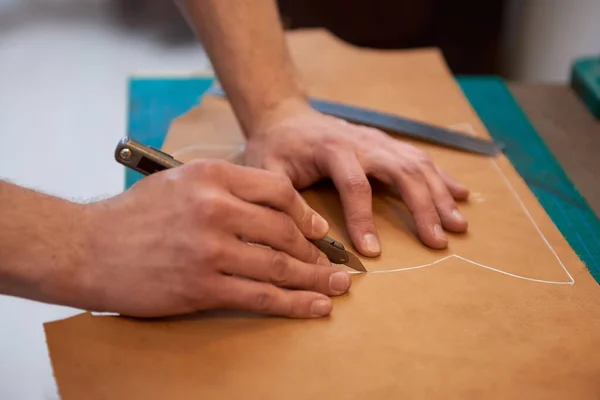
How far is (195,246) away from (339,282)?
0.20m

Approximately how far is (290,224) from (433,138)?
0.51 meters

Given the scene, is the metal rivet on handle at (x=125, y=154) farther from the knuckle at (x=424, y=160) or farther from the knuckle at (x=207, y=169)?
the knuckle at (x=424, y=160)

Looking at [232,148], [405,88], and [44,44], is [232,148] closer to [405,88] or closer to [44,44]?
[405,88]

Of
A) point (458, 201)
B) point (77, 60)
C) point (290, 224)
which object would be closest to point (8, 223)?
point (290, 224)

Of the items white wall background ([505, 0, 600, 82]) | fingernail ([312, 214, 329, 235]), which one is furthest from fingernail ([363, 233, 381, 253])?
white wall background ([505, 0, 600, 82])

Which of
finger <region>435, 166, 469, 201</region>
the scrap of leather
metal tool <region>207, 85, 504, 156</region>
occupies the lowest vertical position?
the scrap of leather

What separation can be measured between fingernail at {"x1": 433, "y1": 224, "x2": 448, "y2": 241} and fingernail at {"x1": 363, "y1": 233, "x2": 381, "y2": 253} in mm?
90

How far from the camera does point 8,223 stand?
68 cm

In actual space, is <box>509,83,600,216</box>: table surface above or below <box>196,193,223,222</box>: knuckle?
below

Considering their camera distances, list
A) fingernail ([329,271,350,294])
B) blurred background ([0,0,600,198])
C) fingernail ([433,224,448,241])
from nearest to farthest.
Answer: fingernail ([329,271,350,294]), fingernail ([433,224,448,241]), blurred background ([0,0,600,198])

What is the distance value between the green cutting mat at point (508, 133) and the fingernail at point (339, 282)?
0.38 metres

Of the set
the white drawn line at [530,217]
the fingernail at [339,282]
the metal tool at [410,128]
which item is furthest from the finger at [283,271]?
the metal tool at [410,128]

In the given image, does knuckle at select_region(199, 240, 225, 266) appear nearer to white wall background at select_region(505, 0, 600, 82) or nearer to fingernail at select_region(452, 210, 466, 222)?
fingernail at select_region(452, 210, 466, 222)

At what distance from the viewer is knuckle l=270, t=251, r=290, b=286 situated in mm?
729
